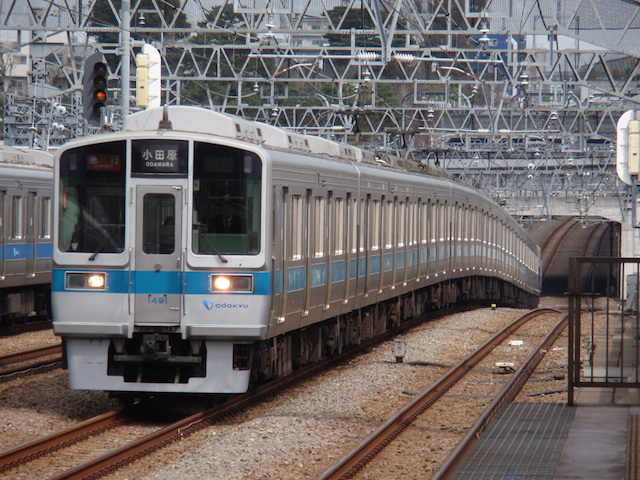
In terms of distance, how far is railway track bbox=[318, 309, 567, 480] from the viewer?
831cm

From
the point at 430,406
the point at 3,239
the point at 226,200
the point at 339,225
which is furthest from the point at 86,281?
the point at 3,239

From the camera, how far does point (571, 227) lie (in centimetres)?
8956

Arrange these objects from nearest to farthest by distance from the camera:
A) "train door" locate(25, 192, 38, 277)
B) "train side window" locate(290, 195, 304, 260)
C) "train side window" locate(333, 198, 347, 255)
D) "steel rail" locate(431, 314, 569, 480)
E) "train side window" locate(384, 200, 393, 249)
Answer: "steel rail" locate(431, 314, 569, 480) < "train side window" locate(290, 195, 304, 260) < "train side window" locate(333, 198, 347, 255) < "train side window" locate(384, 200, 393, 249) < "train door" locate(25, 192, 38, 277)

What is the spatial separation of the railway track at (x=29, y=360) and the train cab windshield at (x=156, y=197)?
11.4ft

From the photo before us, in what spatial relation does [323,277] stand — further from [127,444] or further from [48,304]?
[48,304]

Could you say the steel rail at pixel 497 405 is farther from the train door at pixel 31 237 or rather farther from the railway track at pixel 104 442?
the train door at pixel 31 237

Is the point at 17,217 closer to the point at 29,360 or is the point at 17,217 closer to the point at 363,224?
the point at 29,360

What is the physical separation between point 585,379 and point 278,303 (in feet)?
9.87

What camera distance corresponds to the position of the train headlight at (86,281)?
1059 centimetres

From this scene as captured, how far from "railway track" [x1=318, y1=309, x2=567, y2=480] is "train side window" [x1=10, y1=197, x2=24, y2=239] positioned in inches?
296

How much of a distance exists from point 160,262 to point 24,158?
30.9 feet

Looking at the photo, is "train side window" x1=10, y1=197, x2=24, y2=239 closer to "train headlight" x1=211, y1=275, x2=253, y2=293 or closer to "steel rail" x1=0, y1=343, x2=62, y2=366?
"steel rail" x1=0, y1=343, x2=62, y2=366

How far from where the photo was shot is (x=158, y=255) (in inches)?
417

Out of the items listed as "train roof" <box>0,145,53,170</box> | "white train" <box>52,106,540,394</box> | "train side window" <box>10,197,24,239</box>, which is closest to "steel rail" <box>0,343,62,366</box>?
"train side window" <box>10,197,24,239</box>
